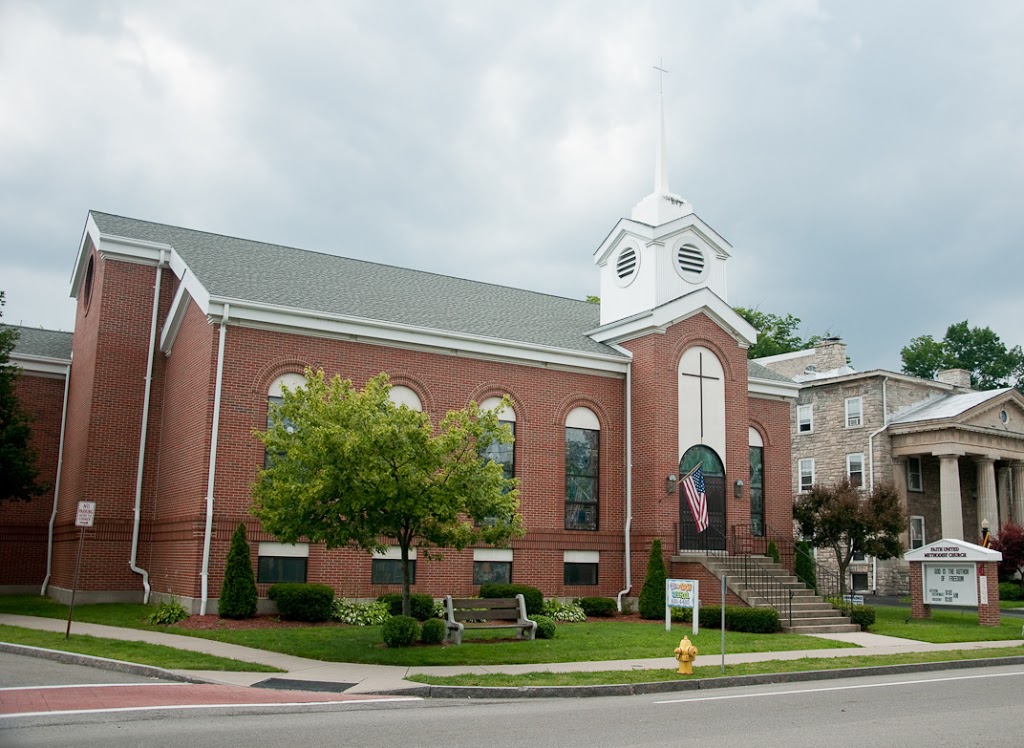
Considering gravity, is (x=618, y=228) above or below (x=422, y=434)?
above

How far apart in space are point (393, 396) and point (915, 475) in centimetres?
3111

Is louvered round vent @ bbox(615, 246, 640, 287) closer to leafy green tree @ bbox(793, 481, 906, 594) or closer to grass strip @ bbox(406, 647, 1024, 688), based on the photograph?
leafy green tree @ bbox(793, 481, 906, 594)

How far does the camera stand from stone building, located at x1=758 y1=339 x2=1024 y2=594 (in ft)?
141

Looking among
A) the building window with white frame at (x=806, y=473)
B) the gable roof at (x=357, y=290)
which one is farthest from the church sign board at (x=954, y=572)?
the building window with white frame at (x=806, y=473)

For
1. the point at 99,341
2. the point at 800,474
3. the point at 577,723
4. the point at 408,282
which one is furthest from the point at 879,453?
the point at 577,723

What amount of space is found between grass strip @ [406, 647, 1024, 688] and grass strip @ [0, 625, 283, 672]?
3.04 meters

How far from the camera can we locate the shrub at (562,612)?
2450cm

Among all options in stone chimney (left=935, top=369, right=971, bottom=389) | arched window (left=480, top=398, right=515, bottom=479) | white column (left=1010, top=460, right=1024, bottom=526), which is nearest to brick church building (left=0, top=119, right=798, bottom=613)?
arched window (left=480, top=398, right=515, bottom=479)

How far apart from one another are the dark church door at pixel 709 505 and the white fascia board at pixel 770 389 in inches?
141

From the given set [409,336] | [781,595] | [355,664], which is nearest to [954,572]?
[781,595]

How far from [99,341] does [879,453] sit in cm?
3413

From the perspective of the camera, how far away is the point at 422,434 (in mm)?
16750

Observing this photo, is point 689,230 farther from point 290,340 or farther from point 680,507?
point 290,340

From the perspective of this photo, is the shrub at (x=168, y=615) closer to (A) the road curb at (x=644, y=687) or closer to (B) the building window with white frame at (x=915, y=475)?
(A) the road curb at (x=644, y=687)
